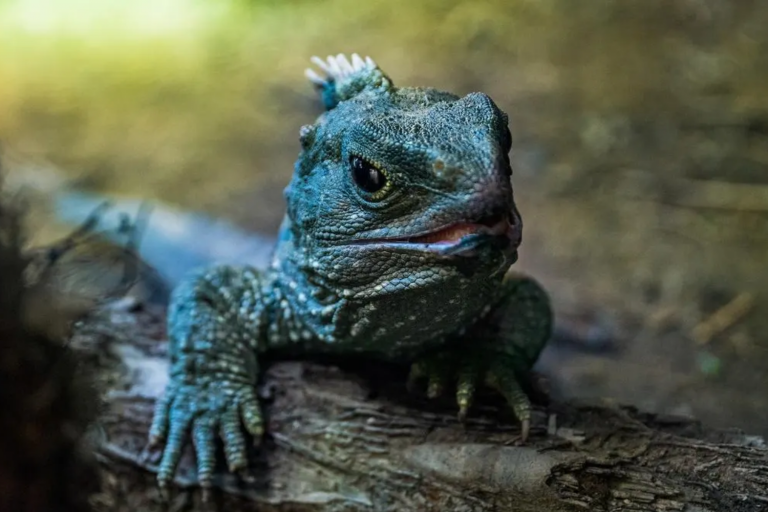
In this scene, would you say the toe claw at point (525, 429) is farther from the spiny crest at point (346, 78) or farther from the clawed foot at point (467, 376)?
the spiny crest at point (346, 78)

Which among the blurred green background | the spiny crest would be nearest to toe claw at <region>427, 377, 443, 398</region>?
the spiny crest

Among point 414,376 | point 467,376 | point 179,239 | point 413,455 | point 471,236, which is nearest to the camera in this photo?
point 471,236

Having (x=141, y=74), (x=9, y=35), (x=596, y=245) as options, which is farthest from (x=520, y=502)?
(x=9, y=35)

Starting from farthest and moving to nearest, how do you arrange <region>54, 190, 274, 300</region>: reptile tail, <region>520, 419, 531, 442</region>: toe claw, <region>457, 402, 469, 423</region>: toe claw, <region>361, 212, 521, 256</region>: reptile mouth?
<region>54, 190, 274, 300</region>: reptile tail → <region>457, 402, 469, 423</region>: toe claw → <region>520, 419, 531, 442</region>: toe claw → <region>361, 212, 521, 256</region>: reptile mouth

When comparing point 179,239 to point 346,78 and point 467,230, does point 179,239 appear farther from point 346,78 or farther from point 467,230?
point 467,230

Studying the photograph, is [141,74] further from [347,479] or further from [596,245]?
[347,479]

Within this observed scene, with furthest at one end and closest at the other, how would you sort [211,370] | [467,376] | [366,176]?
1. [211,370]
2. [467,376]
3. [366,176]

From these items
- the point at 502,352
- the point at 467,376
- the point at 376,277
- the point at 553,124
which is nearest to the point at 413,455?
the point at 467,376

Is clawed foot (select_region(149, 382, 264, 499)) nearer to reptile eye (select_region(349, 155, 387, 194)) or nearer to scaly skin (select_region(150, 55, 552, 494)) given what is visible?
scaly skin (select_region(150, 55, 552, 494))

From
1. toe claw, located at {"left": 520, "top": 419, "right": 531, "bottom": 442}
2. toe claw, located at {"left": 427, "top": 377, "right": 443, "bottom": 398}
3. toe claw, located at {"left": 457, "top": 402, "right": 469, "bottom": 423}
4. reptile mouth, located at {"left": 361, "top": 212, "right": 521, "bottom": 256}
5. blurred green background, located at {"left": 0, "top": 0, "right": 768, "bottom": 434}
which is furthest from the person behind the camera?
blurred green background, located at {"left": 0, "top": 0, "right": 768, "bottom": 434}
